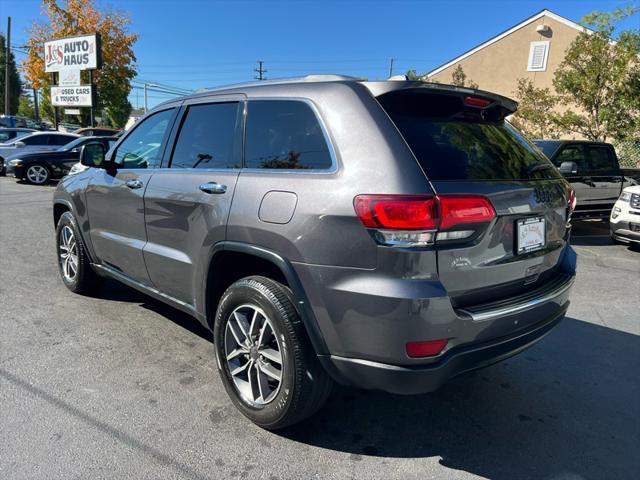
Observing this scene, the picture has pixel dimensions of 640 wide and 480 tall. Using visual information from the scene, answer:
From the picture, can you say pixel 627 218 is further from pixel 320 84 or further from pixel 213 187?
pixel 213 187

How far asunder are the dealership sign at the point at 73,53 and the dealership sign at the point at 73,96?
93 centimetres

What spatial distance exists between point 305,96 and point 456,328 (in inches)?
55.7

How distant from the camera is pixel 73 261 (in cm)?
465

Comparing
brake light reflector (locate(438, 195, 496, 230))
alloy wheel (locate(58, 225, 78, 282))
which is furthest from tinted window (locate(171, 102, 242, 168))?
alloy wheel (locate(58, 225, 78, 282))

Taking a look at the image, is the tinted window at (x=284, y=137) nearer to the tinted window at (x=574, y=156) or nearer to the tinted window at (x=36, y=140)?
the tinted window at (x=574, y=156)

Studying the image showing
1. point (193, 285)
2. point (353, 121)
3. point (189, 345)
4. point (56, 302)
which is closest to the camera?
point (353, 121)

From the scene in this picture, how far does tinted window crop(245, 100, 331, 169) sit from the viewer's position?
2.42 m

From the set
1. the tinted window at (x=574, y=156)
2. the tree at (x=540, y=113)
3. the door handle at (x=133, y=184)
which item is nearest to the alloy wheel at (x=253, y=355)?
the door handle at (x=133, y=184)

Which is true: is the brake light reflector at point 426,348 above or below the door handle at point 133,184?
below

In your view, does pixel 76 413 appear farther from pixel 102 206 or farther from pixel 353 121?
pixel 353 121

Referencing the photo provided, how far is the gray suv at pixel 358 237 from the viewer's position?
6.78 ft

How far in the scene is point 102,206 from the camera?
399cm

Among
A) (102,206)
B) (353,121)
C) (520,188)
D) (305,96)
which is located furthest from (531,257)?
(102,206)

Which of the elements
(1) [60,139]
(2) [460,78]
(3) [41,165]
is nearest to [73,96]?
(1) [60,139]
